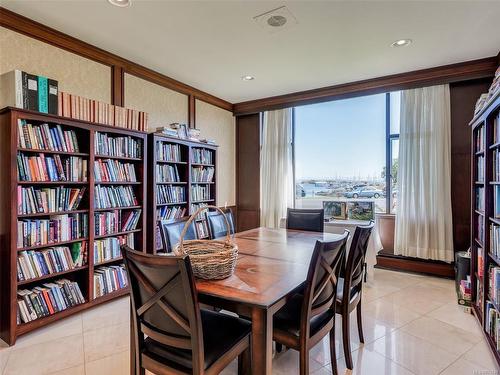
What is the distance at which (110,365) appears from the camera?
2010mm

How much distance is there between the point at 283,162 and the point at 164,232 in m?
3.08

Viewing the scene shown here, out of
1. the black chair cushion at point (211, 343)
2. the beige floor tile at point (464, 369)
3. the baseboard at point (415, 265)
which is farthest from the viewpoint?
the baseboard at point (415, 265)

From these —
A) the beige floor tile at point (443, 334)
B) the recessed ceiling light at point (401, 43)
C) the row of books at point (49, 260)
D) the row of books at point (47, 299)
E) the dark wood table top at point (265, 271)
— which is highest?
the recessed ceiling light at point (401, 43)

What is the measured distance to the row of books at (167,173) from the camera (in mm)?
3614

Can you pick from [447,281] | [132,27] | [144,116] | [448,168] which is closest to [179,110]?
[144,116]

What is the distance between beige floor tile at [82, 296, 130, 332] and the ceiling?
272 centimetres

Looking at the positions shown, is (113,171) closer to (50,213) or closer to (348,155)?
(50,213)

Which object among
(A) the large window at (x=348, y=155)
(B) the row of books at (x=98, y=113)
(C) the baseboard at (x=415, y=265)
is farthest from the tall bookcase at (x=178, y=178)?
(C) the baseboard at (x=415, y=265)

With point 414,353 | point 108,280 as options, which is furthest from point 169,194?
point 414,353

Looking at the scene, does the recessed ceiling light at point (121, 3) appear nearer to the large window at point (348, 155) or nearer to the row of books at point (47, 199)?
the row of books at point (47, 199)

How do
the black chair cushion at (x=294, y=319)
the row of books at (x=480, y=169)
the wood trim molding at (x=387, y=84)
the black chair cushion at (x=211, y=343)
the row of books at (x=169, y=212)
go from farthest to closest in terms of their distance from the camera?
1. the row of books at (x=169, y=212)
2. the wood trim molding at (x=387, y=84)
3. the row of books at (x=480, y=169)
4. the black chair cushion at (x=294, y=319)
5. the black chair cushion at (x=211, y=343)

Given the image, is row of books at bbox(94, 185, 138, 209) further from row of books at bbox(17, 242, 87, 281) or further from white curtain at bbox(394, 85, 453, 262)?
white curtain at bbox(394, 85, 453, 262)

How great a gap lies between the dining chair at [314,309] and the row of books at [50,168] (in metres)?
2.23

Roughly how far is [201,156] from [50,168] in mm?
2067
